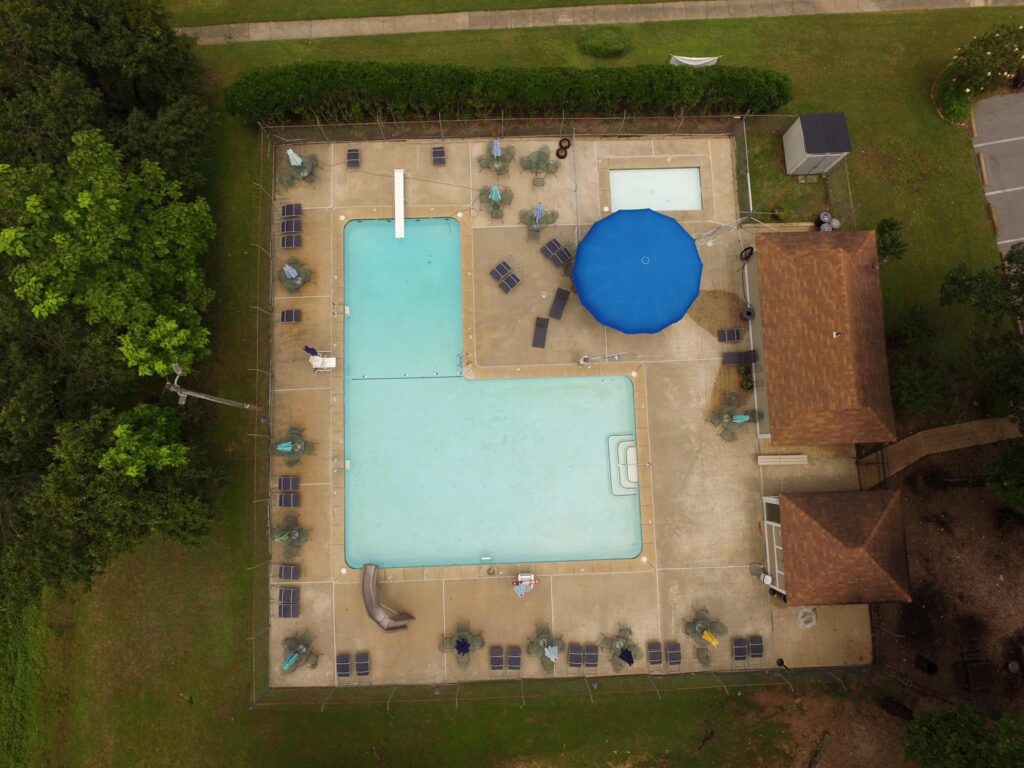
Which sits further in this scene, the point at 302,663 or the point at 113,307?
the point at 302,663

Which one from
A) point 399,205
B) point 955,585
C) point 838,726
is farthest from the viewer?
point 399,205

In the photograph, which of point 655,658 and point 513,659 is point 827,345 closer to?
point 655,658

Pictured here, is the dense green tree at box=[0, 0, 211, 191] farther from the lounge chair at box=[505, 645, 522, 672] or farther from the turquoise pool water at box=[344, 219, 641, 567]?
the lounge chair at box=[505, 645, 522, 672]

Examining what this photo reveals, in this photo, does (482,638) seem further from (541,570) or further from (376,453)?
(376,453)

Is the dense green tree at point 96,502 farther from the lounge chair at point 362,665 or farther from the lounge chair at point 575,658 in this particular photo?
the lounge chair at point 575,658

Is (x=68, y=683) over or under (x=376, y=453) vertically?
under

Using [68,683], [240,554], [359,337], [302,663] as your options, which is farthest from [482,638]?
[68,683]

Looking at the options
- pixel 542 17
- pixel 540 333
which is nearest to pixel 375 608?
pixel 540 333
